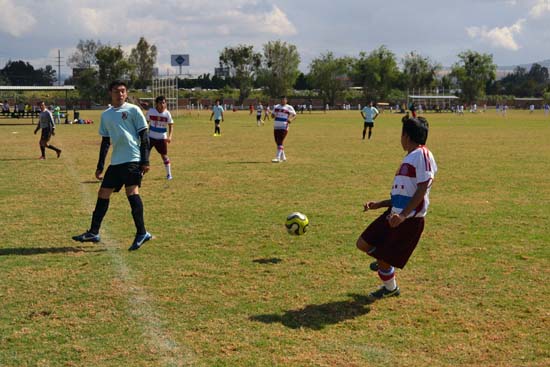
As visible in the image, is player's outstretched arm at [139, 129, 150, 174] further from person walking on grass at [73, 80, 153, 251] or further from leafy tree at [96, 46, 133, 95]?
leafy tree at [96, 46, 133, 95]

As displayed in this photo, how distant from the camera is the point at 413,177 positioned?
5.37 metres

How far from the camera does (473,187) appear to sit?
13.1 metres

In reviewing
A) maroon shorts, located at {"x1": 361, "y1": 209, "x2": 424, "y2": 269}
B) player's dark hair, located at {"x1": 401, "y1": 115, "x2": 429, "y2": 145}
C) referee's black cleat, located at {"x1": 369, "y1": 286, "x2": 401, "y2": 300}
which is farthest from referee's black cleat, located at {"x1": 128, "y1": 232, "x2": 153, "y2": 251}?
player's dark hair, located at {"x1": 401, "y1": 115, "x2": 429, "y2": 145}

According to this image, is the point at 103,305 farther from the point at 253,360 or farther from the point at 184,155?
the point at 184,155

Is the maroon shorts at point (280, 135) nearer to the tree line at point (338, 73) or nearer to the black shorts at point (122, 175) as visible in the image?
the black shorts at point (122, 175)

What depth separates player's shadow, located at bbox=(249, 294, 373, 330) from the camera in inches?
206

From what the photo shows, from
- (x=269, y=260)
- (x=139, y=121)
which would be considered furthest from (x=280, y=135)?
(x=269, y=260)

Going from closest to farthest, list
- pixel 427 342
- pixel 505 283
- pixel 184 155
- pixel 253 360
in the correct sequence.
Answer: pixel 253 360
pixel 427 342
pixel 505 283
pixel 184 155

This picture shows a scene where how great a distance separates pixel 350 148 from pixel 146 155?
54.2ft

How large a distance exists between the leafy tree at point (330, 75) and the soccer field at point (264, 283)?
10000 centimetres

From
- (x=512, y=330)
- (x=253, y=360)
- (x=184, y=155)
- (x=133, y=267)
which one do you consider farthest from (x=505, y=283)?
(x=184, y=155)

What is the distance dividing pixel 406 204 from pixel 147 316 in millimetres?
2544

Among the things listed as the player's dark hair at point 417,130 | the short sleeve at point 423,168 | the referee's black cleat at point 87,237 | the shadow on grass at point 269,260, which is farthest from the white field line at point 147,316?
the player's dark hair at point 417,130

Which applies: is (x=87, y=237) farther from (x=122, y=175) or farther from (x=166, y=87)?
(x=166, y=87)
